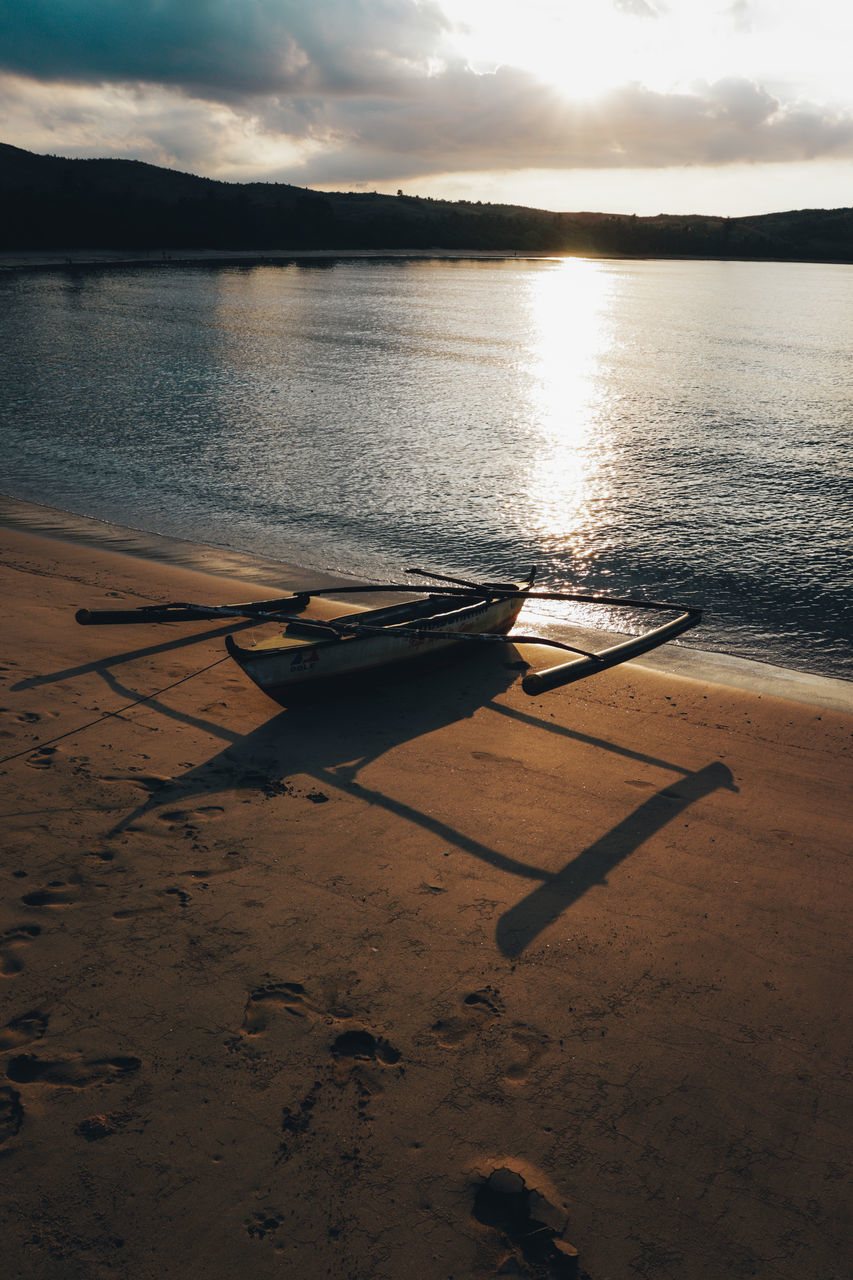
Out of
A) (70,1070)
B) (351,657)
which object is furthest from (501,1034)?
(351,657)

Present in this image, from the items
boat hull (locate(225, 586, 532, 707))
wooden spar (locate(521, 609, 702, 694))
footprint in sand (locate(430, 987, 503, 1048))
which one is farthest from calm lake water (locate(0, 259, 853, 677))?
footprint in sand (locate(430, 987, 503, 1048))

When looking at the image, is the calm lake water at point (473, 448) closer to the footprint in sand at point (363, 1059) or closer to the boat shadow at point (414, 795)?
the boat shadow at point (414, 795)

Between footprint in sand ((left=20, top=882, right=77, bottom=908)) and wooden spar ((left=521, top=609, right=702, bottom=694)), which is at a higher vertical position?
wooden spar ((left=521, top=609, right=702, bottom=694))

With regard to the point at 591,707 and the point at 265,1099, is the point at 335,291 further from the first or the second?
the point at 265,1099

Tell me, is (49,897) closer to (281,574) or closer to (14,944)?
(14,944)

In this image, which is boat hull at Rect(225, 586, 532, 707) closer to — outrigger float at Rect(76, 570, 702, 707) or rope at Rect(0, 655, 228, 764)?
outrigger float at Rect(76, 570, 702, 707)

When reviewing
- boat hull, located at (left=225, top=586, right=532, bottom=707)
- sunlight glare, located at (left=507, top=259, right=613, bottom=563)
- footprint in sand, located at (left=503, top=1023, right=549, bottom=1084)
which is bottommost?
footprint in sand, located at (left=503, top=1023, right=549, bottom=1084)

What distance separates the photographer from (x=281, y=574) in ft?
54.0

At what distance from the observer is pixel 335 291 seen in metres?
92.5

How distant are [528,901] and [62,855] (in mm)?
4078

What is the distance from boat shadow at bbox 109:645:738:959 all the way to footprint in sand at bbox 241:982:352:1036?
56.7 inches

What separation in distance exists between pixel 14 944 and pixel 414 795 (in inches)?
151

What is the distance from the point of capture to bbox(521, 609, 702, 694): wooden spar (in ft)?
28.9

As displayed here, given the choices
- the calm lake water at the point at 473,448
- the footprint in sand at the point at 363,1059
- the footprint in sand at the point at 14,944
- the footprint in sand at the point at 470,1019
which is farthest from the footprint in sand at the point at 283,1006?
the calm lake water at the point at 473,448
